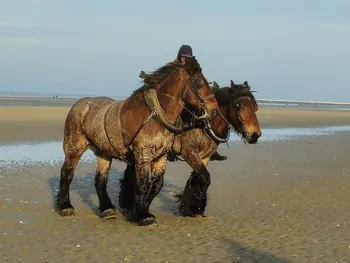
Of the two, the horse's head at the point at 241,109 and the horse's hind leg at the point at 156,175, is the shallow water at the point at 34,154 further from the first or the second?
the horse's head at the point at 241,109

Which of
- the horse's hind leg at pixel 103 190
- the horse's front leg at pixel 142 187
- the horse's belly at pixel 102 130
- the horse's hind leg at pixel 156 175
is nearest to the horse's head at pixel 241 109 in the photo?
the horse's hind leg at pixel 156 175

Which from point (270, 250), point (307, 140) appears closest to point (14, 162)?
point (270, 250)

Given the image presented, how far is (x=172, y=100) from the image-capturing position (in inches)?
305

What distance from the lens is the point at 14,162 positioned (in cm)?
1447

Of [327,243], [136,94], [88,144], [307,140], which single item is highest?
[136,94]

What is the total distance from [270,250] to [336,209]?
10.6 ft

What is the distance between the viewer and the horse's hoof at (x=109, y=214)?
8.32m

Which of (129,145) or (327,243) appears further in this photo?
(129,145)

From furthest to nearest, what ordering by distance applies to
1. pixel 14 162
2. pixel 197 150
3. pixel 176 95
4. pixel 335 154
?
pixel 335 154 → pixel 14 162 → pixel 197 150 → pixel 176 95

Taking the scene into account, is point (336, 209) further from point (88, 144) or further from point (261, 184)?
point (88, 144)

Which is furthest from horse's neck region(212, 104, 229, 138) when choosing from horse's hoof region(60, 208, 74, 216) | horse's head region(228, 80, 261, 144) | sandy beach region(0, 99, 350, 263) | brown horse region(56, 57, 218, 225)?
horse's hoof region(60, 208, 74, 216)

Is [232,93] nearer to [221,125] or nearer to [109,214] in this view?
[221,125]

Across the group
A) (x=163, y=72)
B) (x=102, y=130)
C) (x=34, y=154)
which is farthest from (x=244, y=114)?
(x=34, y=154)

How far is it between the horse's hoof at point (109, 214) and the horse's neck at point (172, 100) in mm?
1782
